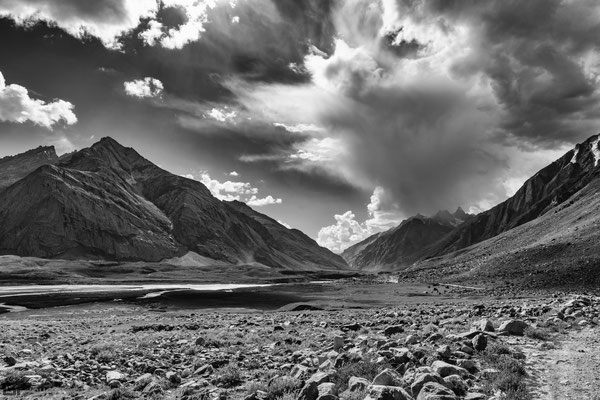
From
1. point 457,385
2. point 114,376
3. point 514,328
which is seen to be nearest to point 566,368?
point 514,328

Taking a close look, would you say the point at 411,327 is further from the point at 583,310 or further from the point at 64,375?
the point at 64,375

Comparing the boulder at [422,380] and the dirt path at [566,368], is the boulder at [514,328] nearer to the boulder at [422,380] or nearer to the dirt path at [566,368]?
the dirt path at [566,368]

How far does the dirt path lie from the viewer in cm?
1035

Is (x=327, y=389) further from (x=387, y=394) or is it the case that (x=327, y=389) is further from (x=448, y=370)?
(x=448, y=370)

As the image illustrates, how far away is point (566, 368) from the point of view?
12289 mm

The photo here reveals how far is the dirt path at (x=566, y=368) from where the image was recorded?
10.4m

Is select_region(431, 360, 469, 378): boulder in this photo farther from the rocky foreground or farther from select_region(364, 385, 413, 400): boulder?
select_region(364, 385, 413, 400): boulder

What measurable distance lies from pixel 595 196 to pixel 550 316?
607 feet

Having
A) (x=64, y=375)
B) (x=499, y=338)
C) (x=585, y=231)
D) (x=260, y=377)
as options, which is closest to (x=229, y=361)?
(x=260, y=377)

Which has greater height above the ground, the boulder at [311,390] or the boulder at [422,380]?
the boulder at [422,380]

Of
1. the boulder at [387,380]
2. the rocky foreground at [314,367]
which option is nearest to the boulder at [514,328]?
the rocky foreground at [314,367]

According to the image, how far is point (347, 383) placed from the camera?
11.4 metres

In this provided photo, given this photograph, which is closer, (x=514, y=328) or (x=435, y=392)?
(x=435, y=392)

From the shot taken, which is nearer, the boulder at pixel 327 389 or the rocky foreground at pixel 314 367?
the boulder at pixel 327 389
